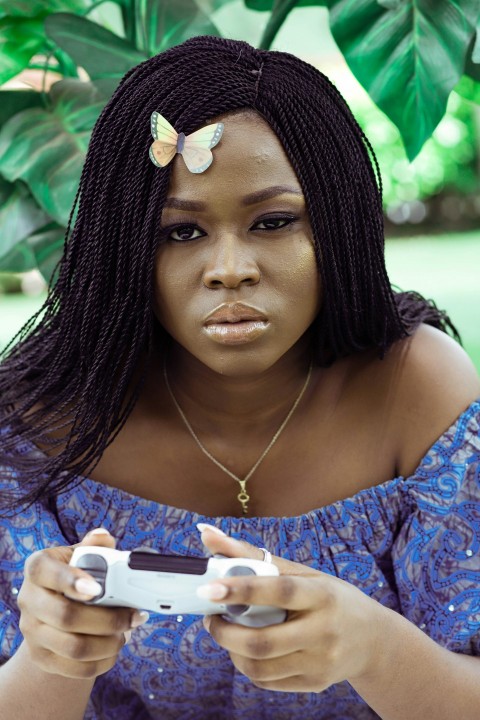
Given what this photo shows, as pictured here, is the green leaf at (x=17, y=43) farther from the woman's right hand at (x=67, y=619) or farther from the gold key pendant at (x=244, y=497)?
the woman's right hand at (x=67, y=619)

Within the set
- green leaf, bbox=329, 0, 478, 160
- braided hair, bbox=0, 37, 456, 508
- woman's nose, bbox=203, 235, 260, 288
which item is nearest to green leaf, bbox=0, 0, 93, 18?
green leaf, bbox=329, 0, 478, 160

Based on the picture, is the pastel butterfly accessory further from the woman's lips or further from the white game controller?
the white game controller

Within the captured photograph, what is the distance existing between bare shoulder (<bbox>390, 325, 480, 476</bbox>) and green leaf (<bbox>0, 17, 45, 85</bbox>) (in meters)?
0.80

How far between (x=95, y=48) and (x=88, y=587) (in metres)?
0.97

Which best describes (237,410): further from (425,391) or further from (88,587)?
(88,587)

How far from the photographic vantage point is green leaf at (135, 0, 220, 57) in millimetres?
1538

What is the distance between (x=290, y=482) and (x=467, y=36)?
2.22 ft

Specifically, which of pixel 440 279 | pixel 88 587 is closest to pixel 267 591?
pixel 88 587

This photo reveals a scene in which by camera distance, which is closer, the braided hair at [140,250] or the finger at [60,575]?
the finger at [60,575]

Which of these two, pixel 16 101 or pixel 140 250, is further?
pixel 16 101

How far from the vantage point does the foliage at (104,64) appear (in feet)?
4.66

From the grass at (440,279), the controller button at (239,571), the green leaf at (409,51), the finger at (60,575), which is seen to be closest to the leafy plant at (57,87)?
the green leaf at (409,51)

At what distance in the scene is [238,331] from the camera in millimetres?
1014

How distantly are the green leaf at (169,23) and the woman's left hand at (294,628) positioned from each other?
956 mm
